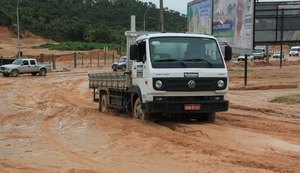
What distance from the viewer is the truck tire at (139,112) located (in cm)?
1406

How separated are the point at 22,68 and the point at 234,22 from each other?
24048 mm

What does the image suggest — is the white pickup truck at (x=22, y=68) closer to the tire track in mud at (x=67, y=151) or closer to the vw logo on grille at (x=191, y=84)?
the tire track in mud at (x=67, y=151)

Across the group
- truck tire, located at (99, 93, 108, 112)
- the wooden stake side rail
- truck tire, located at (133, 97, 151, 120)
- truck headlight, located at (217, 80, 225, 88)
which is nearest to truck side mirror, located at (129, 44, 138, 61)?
truck tire, located at (133, 97, 151, 120)

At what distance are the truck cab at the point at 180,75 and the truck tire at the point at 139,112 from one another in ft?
0.26

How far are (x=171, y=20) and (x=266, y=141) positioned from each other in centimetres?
13330

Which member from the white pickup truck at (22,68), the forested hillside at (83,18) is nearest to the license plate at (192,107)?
the white pickup truck at (22,68)

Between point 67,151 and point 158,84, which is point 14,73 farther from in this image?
point 67,151

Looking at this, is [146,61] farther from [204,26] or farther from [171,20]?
[171,20]

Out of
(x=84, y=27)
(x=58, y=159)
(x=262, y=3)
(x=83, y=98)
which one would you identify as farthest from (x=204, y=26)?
(x=84, y=27)

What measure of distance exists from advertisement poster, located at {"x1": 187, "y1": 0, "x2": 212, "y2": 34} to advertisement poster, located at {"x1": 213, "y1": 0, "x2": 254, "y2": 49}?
165 cm

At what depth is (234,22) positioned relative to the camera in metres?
33.2

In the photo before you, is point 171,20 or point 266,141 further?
point 171,20

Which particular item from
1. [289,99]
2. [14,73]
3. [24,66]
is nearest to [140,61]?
[289,99]

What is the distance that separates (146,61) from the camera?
1359 centimetres
